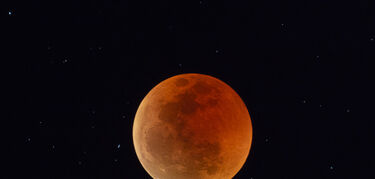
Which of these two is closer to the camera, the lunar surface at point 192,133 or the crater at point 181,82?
the lunar surface at point 192,133

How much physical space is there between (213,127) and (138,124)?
156cm

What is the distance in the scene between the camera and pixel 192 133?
738 cm

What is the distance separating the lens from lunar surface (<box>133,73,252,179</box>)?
292 inches

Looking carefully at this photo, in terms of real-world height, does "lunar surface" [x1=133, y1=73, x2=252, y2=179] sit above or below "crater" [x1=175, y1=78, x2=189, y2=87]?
below

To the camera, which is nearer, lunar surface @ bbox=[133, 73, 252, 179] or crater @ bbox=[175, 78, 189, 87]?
lunar surface @ bbox=[133, 73, 252, 179]

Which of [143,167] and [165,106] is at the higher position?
[165,106]

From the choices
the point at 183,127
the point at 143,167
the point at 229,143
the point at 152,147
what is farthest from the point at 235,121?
the point at 143,167

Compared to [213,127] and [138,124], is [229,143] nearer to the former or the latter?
[213,127]

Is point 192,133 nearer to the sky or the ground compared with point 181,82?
nearer to the ground

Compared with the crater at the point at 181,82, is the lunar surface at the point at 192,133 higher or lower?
lower

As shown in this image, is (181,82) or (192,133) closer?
(192,133)

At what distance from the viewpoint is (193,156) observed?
7.43 m

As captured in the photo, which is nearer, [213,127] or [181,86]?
[213,127]

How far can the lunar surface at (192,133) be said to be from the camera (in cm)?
741
